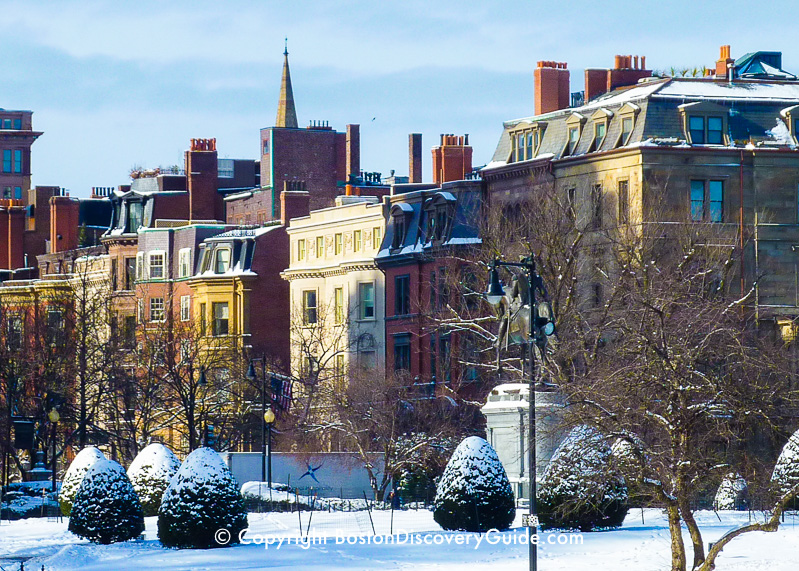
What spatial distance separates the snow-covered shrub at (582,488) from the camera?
3988 centimetres

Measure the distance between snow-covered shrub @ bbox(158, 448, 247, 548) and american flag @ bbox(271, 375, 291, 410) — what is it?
32574mm

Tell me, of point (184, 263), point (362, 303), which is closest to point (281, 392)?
point (362, 303)

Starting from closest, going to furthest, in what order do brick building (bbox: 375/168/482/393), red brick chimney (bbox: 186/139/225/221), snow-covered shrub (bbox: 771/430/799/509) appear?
snow-covered shrub (bbox: 771/430/799/509), brick building (bbox: 375/168/482/393), red brick chimney (bbox: 186/139/225/221)

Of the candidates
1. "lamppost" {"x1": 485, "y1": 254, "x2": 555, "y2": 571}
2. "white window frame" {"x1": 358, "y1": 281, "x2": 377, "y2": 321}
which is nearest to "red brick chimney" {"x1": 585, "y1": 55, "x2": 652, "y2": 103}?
"white window frame" {"x1": 358, "y1": 281, "x2": 377, "y2": 321}

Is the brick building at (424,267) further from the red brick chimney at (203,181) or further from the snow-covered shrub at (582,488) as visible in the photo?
the snow-covered shrub at (582,488)

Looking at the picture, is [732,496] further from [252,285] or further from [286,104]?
[286,104]

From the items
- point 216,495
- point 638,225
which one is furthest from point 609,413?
point 638,225

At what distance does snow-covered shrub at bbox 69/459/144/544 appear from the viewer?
47.3m

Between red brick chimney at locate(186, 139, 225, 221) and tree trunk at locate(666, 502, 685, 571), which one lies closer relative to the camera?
tree trunk at locate(666, 502, 685, 571)

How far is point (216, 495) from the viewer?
4506 centimetres

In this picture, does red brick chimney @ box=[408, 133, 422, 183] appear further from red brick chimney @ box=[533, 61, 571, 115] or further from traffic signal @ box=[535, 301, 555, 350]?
traffic signal @ box=[535, 301, 555, 350]

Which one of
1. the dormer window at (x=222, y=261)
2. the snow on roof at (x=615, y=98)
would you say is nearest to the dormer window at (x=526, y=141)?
the snow on roof at (x=615, y=98)

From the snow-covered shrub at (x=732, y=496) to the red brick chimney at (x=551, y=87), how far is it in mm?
33014

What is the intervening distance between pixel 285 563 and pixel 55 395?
31652 millimetres
